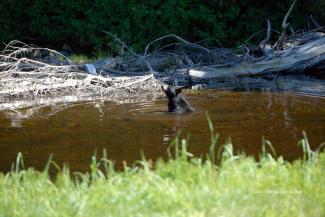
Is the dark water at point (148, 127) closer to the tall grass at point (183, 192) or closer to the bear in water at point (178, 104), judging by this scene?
the bear in water at point (178, 104)

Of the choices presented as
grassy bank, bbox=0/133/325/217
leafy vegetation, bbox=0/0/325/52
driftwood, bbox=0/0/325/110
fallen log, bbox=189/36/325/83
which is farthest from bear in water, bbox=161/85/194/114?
leafy vegetation, bbox=0/0/325/52

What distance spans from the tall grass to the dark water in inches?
59.3

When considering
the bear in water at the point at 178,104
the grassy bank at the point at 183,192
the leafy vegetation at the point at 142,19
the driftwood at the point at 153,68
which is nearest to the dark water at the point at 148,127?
the bear in water at the point at 178,104

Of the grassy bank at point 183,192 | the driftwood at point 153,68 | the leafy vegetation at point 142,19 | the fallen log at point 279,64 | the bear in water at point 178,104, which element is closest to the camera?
the grassy bank at point 183,192

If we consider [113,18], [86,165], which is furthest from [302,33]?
[86,165]

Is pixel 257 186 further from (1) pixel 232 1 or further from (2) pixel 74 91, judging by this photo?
(1) pixel 232 1

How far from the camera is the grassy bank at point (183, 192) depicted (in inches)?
171

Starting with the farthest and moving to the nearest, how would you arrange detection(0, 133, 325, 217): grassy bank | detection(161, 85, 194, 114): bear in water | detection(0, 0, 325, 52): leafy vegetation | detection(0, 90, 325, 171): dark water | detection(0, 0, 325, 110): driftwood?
detection(0, 0, 325, 52): leafy vegetation → detection(0, 0, 325, 110): driftwood → detection(161, 85, 194, 114): bear in water → detection(0, 90, 325, 171): dark water → detection(0, 133, 325, 217): grassy bank

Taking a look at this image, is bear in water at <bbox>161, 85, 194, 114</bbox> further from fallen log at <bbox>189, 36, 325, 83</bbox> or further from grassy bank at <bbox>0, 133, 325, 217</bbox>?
grassy bank at <bbox>0, 133, 325, 217</bbox>

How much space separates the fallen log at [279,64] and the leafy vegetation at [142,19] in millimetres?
1723

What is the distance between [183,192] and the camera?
4.60 m

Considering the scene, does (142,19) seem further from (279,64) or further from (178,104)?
(178,104)

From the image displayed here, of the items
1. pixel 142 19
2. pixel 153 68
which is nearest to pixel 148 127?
pixel 153 68

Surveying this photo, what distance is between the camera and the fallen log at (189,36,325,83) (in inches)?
466
